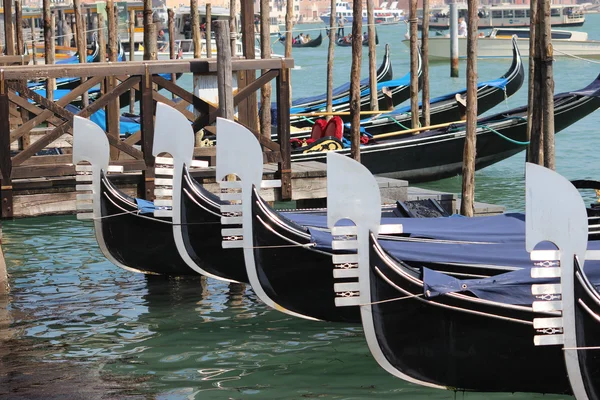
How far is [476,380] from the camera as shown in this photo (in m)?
4.57

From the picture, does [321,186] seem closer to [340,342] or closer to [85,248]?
[85,248]

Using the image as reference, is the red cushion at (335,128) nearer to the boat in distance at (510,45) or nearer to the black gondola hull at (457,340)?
the black gondola hull at (457,340)

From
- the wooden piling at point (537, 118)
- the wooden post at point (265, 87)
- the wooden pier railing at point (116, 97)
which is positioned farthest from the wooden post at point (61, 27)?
the wooden piling at point (537, 118)

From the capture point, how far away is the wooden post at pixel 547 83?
6.57 m

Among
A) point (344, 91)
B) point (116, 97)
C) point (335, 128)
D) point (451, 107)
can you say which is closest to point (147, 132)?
point (116, 97)

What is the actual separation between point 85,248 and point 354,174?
4588 millimetres

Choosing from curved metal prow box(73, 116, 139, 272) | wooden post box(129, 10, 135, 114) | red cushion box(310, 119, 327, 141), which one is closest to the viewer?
curved metal prow box(73, 116, 139, 272)

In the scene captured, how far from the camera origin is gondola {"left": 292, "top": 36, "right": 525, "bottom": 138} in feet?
42.3

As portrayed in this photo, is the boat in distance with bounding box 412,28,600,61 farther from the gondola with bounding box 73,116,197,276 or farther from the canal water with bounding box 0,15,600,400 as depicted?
the gondola with bounding box 73,116,197,276

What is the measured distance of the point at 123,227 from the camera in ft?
22.7

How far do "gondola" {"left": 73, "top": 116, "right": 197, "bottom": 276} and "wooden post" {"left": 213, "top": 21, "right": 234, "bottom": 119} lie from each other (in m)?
0.93

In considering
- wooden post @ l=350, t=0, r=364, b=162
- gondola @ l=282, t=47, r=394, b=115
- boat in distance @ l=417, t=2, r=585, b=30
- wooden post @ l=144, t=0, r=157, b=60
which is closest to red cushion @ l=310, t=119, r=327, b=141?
wooden post @ l=144, t=0, r=157, b=60

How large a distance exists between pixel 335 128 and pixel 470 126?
11.9ft

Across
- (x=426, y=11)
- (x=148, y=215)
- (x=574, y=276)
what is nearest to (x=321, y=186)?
(x=148, y=215)
